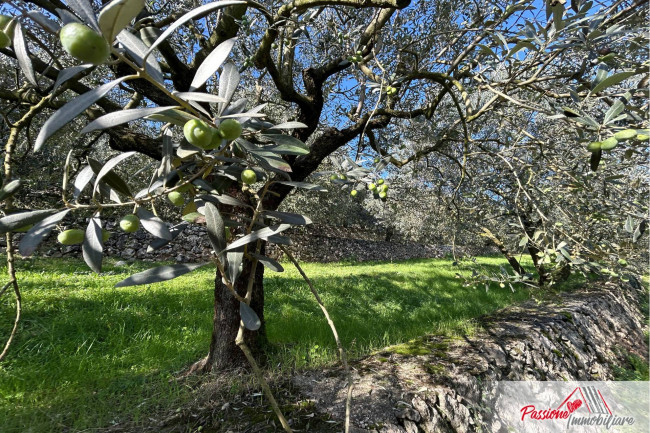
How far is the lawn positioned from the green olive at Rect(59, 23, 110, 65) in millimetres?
2204

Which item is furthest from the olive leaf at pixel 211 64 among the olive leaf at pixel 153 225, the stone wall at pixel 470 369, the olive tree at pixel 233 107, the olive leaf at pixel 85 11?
the stone wall at pixel 470 369

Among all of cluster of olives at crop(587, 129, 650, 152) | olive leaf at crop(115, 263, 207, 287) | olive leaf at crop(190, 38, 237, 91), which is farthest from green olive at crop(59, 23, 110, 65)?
cluster of olives at crop(587, 129, 650, 152)

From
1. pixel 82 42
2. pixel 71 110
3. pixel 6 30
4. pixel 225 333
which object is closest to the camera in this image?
pixel 82 42

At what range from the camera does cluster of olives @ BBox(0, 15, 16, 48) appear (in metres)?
0.60

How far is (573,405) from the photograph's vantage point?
3.12 m

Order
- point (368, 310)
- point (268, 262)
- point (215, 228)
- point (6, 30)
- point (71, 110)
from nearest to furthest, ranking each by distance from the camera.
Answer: point (71, 110)
point (6, 30)
point (215, 228)
point (268, 262)
point (368, 310)

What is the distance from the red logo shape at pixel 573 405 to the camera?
10.0 feet

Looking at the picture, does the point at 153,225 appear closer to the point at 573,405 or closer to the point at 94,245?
the point at 94,245

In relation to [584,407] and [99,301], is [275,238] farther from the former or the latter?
[99,301]

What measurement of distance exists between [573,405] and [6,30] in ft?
14.5

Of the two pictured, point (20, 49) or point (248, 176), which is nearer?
point (20, 49)

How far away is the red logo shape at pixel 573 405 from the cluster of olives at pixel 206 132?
3914 millimetres

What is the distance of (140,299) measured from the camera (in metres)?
4.24

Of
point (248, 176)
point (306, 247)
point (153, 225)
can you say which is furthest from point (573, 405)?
point (306, 247)
